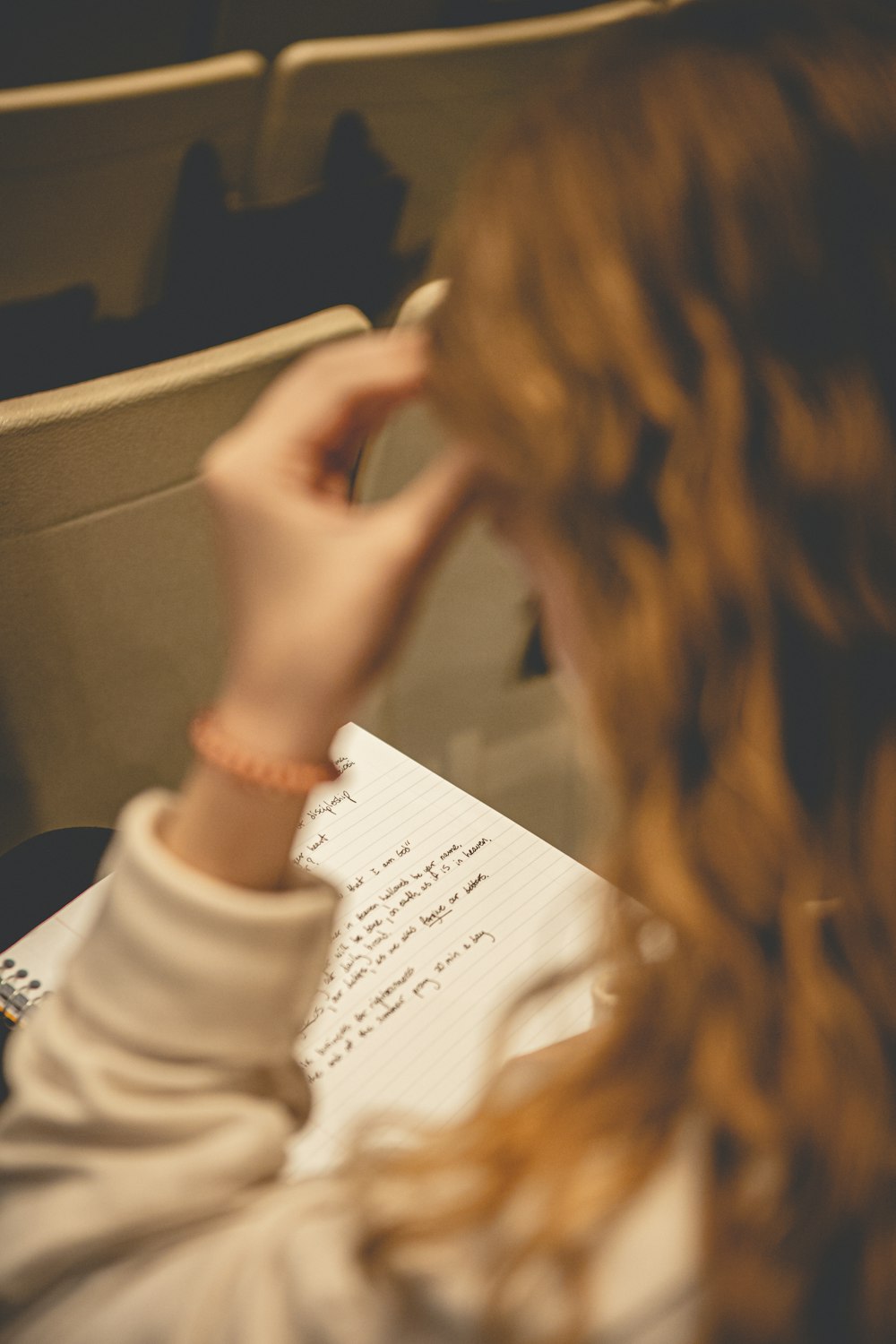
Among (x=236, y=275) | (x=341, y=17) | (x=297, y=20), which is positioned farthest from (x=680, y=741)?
(x=341, y=17)

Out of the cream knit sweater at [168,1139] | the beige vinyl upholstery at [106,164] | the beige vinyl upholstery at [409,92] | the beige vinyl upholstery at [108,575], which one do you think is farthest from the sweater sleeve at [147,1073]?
the beige vinyl upholstery at [409,92]

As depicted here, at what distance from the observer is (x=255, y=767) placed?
1.54 feet

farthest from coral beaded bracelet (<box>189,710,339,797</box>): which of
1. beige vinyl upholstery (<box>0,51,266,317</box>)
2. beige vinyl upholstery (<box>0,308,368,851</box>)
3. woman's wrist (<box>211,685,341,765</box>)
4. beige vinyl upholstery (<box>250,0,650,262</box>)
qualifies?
beige vinyl upholstery (<box>250,0,650,262</box>)

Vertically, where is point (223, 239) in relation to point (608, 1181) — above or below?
above

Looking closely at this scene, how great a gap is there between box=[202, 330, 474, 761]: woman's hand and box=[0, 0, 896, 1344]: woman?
0.03m

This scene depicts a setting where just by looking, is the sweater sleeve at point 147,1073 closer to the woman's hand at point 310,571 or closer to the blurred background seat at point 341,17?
the woman's hand at point 310,571

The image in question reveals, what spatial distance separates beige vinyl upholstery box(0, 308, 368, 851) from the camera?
0.87 meters

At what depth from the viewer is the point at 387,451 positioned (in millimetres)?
1004

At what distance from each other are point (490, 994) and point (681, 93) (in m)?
0.55

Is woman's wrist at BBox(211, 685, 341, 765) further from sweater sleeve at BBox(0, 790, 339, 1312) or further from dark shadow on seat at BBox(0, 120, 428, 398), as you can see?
dark shadow on seat at BBox(0, 120, 428, 398)

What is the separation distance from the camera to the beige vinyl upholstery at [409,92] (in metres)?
1.60

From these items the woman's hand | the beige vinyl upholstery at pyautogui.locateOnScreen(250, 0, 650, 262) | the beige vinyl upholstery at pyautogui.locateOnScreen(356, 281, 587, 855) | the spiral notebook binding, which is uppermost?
the beige vinyl upholstery at pyautogui.locateOnScreen(250, 0, 650, 262)

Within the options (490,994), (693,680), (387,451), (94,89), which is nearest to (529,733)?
(387,451)

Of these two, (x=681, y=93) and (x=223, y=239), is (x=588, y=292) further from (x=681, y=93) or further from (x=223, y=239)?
(x=223, y=239)
